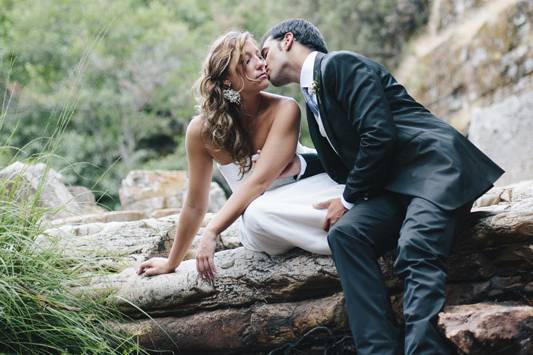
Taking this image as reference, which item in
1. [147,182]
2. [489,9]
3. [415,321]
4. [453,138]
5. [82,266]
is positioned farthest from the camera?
[489,9]

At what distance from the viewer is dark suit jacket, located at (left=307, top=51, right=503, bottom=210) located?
10.1 ft

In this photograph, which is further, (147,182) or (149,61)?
(149,61)

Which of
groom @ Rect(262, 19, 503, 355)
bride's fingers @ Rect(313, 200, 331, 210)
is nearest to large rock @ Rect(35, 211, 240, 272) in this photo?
bride's fingers @ Rect(313, 200, 331, 210)

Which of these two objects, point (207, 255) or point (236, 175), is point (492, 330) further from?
point (236, 175)

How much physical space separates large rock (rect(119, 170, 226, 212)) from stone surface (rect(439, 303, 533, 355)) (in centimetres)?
719

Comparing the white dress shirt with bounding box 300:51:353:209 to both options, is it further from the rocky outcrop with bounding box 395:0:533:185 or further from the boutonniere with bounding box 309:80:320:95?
the rocky outcrop with bounding box 395:0:533:185

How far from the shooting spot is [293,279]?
3.55 meters

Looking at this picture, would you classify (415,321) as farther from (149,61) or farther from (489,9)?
(149,61)

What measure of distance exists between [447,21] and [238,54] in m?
13.0

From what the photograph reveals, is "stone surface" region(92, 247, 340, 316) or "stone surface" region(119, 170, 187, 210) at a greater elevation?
"stone surface" region(92, 247, 340, 316)

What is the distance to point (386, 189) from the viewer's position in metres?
3.23

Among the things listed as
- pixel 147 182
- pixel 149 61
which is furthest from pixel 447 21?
pixel 147 182

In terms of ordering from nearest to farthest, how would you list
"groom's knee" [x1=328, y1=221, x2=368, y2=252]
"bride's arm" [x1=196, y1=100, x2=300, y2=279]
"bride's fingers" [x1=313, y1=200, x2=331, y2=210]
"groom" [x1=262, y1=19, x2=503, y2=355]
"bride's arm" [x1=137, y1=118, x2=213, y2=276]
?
1. "groom" [x1=262, y1=19, x2=503, y2=355]
2. "groom's knee" [x1=328, y1=221, x2=368, y2=252]
3. "bride's fingers" [x1=313, y1=200, x2=331, y2=210]
4. "bride's arm" [x1=196, y1=100, x2=300, y2=279]
5. "bride's arm" [x1=137, y1=118, x2=213, y2=276]

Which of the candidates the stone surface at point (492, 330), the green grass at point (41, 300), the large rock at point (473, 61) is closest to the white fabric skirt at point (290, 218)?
the green grass at point (41, 300)
